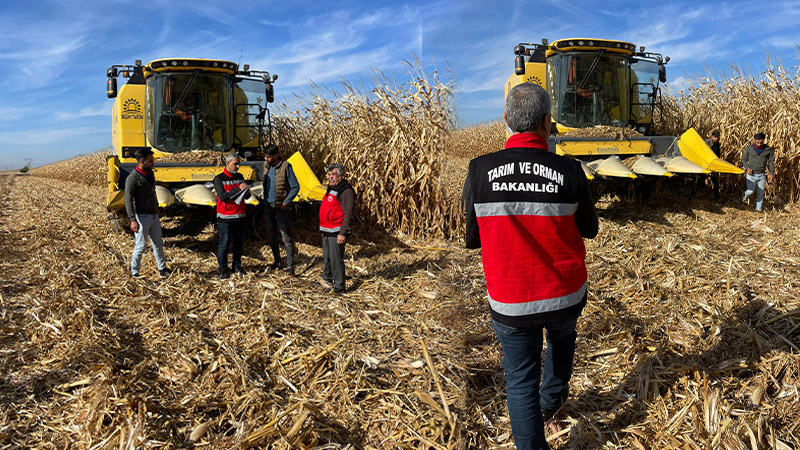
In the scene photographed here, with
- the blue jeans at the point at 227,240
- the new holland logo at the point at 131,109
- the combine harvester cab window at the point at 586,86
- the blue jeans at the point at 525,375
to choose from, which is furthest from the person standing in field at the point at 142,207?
the combine harvester cab window at the point at 586,86

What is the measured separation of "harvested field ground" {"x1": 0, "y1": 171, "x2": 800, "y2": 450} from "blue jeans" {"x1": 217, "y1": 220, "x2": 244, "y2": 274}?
0.32 meters

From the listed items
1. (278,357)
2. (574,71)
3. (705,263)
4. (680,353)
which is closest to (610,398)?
(680,353)

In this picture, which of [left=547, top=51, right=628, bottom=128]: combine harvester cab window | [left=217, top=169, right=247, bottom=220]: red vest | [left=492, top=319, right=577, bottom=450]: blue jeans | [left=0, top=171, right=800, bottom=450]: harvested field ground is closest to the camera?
[left=492, top=319, right=577, bottom=450]: blue jeans

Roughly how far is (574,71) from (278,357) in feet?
25.1

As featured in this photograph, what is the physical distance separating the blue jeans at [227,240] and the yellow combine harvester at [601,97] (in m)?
4.91

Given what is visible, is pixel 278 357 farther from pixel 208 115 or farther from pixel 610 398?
pixel 208 115

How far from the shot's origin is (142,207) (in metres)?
6.30

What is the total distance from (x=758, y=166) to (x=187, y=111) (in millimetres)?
9975

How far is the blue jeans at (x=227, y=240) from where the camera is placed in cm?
643

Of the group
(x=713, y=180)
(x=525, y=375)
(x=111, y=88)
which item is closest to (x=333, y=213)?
(x=525, y=375)

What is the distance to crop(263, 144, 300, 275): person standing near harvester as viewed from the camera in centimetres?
677

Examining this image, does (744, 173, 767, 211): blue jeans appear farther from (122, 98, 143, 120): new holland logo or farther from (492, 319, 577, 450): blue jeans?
(122, 98, 143, 120): new holland logo

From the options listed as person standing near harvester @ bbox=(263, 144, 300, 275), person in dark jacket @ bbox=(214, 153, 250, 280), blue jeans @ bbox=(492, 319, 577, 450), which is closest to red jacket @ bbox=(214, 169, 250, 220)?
person in dark jacket @ bbox=(214, 153, 250, 280)

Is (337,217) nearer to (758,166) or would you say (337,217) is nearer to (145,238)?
(145,238)
